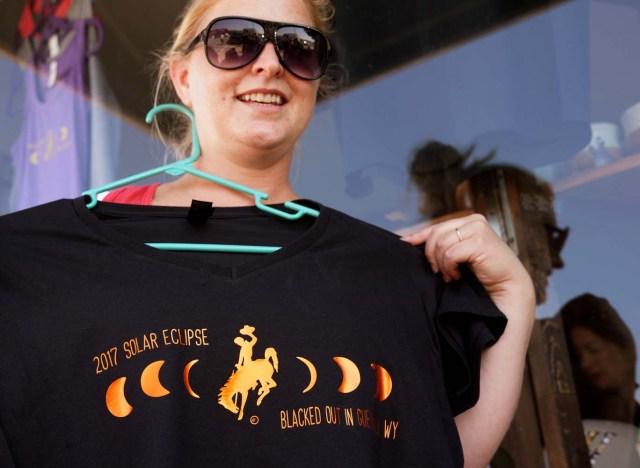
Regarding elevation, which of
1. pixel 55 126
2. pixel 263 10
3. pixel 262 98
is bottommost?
pixel 262 98

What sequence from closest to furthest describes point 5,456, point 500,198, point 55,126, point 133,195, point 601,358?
point 5,456
point 133,195
point 601,358
point 500,198
point 55,126

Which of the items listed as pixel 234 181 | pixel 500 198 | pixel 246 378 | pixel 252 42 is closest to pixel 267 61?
pixel 252 42

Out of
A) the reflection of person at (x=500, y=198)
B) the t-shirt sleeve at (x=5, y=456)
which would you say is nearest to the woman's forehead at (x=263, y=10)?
the t-shirt sleeve at (x=5, y=456)

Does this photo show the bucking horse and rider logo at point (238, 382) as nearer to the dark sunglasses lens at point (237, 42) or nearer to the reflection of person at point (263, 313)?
the reflection of person at point (263, 313)

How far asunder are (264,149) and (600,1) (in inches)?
36.3

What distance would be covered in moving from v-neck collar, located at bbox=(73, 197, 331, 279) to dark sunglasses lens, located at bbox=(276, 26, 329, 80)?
0.55 feet

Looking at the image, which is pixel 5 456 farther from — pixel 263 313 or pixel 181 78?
pixel 181 78

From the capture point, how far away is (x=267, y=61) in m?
1.02

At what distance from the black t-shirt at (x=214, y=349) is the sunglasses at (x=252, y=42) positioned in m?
0.19

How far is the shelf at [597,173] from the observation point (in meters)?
1.57

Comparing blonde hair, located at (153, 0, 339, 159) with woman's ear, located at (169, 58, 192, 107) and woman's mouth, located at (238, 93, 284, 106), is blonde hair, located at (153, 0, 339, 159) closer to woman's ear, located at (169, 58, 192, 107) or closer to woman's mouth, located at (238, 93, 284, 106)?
woman's ear, located at (169, 58, 192, 107)

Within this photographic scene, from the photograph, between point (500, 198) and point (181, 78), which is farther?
point (500, 198)

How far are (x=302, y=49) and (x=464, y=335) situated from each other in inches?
15.7

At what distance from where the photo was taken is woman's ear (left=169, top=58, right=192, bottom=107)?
1139 mm
